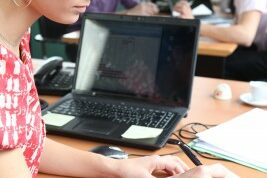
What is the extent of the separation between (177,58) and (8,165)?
659mm

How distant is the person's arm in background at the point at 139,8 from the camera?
2633mm

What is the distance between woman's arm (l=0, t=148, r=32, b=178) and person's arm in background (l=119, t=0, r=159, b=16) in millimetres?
1982

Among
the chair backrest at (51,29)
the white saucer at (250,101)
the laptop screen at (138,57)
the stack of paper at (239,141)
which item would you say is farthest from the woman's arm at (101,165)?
the chair backrest at (51,29)

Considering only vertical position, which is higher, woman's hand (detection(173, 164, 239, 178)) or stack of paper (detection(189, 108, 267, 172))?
woman's hand (detection(173, 164, 239, 178))

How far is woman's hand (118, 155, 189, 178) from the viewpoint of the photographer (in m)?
0.88

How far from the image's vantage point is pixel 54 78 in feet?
4.89

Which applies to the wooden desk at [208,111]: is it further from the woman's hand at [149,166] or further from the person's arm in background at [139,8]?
the person's arm in background at [139,8]

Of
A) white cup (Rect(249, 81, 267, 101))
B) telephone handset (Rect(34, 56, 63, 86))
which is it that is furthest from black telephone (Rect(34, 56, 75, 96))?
white cup (Rect(249, 81, 267, 101))

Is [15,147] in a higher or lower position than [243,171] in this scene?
higher

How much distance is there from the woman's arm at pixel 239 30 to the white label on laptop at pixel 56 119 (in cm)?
119

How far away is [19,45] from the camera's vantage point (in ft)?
2.71

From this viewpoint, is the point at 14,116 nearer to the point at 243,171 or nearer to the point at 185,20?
the point at 243,171

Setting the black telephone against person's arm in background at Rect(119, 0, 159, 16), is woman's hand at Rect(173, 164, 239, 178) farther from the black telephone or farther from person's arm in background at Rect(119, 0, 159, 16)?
person's arm in background at Rect(119, 0, 159, 16)

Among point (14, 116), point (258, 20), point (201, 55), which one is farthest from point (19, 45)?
point (258, 20)
